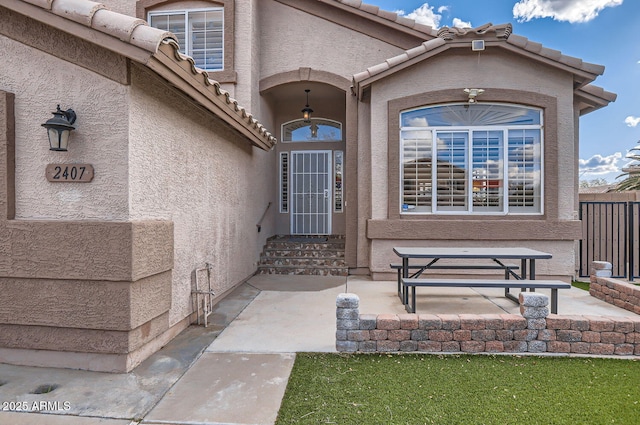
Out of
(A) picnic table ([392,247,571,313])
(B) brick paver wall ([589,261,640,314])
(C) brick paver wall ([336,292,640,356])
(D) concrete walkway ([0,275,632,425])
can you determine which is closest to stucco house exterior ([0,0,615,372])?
(D) concrete walkway ([0,275,632,425])

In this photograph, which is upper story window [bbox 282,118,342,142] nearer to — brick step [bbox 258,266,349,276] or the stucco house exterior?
the stucco house exterior

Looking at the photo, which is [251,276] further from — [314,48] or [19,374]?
[314,48]

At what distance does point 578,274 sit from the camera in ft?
27.8

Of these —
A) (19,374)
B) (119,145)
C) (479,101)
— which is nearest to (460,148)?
(479,101)

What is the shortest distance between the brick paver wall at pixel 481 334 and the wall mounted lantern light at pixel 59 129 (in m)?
3.51

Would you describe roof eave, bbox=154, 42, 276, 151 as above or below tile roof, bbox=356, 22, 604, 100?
below

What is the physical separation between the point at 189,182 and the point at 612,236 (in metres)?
9.71

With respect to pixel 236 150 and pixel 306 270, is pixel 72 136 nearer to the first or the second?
pixel 236 150

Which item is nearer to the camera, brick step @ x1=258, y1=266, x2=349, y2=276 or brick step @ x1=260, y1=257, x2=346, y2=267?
brick step @ x1=258, y1=266, x2=349, y2=276

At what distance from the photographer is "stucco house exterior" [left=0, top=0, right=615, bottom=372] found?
3.71 meters

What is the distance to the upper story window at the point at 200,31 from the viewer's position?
9.02m

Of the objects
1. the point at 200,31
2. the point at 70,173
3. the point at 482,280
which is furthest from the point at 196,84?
the point at 200,31

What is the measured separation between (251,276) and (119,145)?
213 inches

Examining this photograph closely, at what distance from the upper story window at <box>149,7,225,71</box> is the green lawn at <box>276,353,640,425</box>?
26.9 ft
